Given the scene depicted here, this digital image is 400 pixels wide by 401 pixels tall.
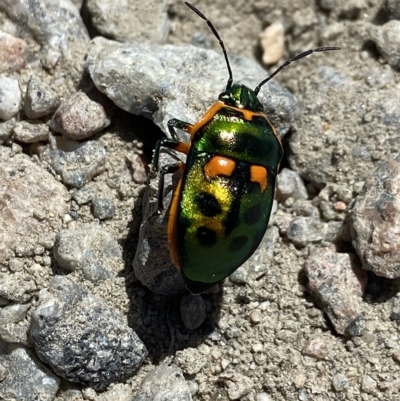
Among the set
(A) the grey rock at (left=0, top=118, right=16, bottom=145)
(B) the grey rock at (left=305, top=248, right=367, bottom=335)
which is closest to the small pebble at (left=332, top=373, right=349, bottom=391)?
(B) the grey rock at (left=305, top=248, right=367, bottom=335)

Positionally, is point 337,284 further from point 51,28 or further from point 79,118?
point 51,28

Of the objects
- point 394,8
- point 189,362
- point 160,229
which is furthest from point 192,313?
point 394,8

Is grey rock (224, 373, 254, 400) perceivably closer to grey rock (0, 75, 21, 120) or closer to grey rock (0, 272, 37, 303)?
grey rock (0, 272, 37, 303)

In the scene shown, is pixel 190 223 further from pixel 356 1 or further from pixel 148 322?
pixel 356 1

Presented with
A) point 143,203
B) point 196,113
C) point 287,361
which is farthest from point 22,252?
point 287,361

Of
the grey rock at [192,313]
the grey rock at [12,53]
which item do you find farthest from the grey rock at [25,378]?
the grey rock at [12,53]

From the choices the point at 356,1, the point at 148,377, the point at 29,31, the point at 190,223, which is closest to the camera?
the point at 190,223

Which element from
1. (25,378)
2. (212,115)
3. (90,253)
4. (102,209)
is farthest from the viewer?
(102,209)
